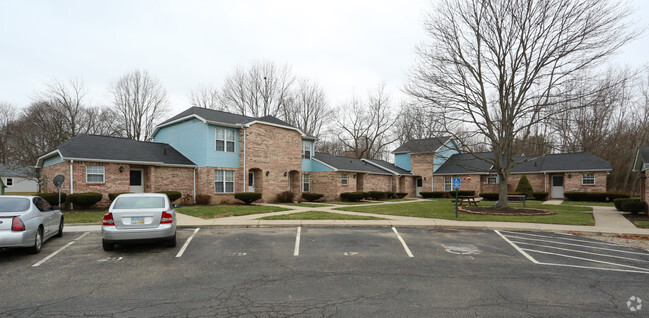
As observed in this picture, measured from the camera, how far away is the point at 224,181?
76.3ft

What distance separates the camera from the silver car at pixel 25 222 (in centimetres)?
737

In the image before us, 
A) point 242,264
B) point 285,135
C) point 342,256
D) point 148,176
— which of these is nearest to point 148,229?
point 242,264

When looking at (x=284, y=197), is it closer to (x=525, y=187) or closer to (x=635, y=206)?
(x=635, y=206)

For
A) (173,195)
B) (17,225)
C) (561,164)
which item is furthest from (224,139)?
(561,164)

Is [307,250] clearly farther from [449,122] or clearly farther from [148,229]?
[449,122]

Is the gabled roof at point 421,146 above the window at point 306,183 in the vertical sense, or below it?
above

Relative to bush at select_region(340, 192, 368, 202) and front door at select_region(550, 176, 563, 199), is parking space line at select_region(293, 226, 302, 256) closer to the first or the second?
bush at select_region(340, 192, 368, 202)

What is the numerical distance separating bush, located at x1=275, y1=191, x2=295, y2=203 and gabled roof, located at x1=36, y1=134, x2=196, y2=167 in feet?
20.9

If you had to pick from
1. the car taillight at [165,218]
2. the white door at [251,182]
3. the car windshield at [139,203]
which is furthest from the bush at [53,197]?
the car taillight at [165,218]

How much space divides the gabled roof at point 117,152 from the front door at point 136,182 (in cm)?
113

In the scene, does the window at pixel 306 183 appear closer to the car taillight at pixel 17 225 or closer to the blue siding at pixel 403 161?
the blue siding at pixel 403 161

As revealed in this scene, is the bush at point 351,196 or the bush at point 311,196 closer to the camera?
the bush at point 311,196

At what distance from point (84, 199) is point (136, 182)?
410 centimetres

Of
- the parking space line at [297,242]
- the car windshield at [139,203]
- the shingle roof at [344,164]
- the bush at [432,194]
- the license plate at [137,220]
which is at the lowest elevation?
the bush at [432,194]
